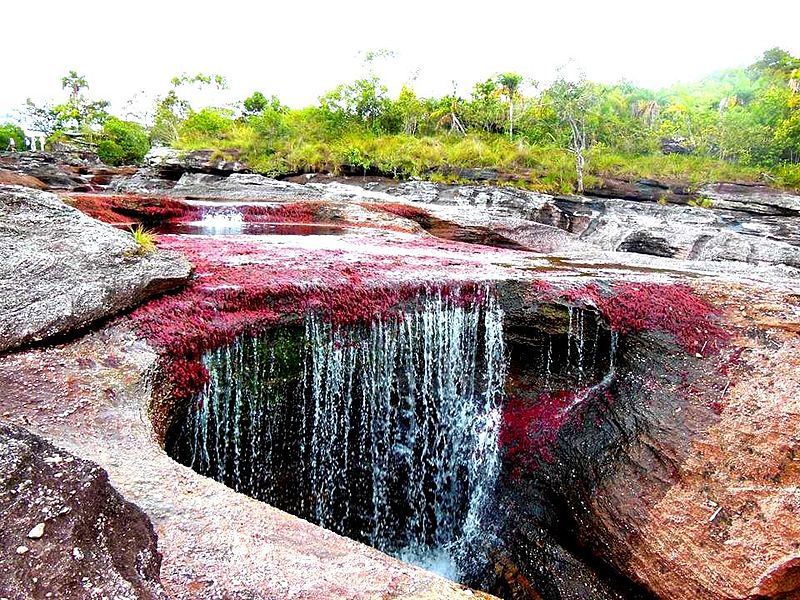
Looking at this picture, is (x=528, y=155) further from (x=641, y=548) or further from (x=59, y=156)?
(x=59, y=156)

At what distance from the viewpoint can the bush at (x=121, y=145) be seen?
4391 centimetres

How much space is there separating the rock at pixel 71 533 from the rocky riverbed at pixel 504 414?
0.5 inches

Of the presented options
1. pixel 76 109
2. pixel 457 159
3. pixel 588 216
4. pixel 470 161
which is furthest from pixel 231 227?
pixel 76 109

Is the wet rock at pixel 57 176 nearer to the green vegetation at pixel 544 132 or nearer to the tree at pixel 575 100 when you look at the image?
the green vegetation at pixel 544 132

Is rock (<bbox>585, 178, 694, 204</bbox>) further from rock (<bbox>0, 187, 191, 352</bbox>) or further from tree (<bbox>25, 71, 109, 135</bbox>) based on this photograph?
tree (<bbox>25, 71, 109, 135</bbox>)

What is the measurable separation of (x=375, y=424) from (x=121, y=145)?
161 feet

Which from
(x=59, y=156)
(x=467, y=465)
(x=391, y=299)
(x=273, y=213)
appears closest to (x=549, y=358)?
(x=467, y=465)

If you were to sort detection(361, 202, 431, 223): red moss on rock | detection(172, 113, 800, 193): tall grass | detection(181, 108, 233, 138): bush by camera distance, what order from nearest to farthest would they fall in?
1. detection(361, 202, 431, 223): red moss on rock
2. detection(172, 113, 800, 193): tall grass
3. detection(181, 108, 233, 138): bush

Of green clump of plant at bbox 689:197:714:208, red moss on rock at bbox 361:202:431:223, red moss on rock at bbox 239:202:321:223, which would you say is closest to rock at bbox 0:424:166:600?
red moss on rock at bbox 239:202:321:223

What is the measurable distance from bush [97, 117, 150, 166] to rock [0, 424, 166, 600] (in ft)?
159

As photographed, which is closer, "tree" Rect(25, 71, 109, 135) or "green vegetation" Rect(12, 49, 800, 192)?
"green vegetation" Rect(12, 49, 800, 192)

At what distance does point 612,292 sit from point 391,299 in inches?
131

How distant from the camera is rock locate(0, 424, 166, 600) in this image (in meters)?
2.47

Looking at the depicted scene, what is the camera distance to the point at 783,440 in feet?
17.5
